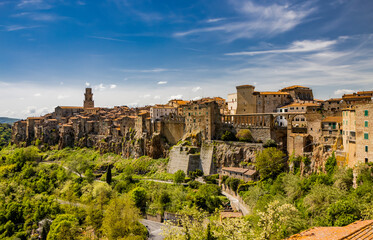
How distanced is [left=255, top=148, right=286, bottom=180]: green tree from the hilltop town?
6.83 feet

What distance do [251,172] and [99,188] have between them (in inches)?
940

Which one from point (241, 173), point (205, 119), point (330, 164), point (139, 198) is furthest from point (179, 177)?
point (330, 164)

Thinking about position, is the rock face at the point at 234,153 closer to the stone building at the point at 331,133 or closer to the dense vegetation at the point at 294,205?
the dense vegetation at the point at 294,205

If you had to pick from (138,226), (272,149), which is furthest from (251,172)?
(138,226)

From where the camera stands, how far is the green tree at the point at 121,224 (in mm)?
25264

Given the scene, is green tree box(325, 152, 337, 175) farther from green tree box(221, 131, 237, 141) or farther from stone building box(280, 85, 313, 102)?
stone building box(280, 85, 313, 102)

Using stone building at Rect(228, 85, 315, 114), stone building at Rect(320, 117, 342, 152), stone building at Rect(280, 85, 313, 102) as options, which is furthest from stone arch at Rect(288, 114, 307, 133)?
stone building at Rect(280, 85, 313, 102)

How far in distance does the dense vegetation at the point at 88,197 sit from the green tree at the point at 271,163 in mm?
Result: 6646

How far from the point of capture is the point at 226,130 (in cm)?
4356

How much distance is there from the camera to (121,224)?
84.4ft

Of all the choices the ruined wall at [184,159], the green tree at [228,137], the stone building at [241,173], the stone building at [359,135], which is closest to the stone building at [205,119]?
the green tree at [228,137]

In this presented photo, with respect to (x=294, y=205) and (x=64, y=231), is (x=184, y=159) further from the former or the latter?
(x=294, y=205)

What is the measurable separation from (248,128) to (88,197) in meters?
27.9

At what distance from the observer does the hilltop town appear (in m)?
25.3
